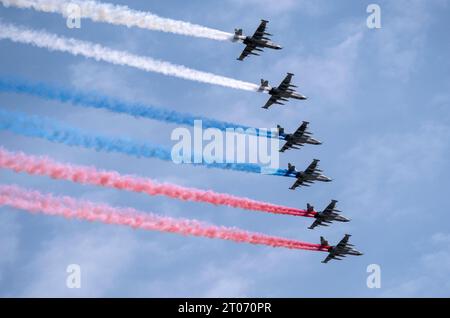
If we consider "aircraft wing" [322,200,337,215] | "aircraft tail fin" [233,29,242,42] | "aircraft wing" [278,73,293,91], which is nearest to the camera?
"aircraft tail fin" [233,29,242,42]

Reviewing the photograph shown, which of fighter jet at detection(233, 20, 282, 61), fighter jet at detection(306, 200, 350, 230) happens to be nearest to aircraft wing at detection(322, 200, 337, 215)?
Answer: fighter jet at detection(306, 200, 350, 230)

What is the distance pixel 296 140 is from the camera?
324 ft

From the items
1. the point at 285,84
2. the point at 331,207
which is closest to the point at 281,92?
the point at 285,84

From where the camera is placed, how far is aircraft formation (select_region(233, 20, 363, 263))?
8912 centimetres

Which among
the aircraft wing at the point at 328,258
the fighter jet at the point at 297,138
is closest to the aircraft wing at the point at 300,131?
the fighter jet at the point at 297,138

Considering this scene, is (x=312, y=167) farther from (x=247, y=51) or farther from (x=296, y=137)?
(x=247, y=51)

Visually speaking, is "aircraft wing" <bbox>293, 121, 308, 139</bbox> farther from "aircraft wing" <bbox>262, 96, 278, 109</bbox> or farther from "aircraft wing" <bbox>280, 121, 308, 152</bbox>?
"aircraft wing" <bbox>262, 96, 278, 109</bbox>

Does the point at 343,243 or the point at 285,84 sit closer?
the point at 285,84

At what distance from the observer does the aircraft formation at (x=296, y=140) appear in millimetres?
89125

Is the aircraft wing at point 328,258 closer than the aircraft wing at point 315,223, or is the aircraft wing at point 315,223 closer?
the aircraft wing at point 315,223

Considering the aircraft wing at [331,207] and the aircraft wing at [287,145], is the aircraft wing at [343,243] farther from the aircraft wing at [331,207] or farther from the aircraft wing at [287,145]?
the aircraft wing at [287,145]
